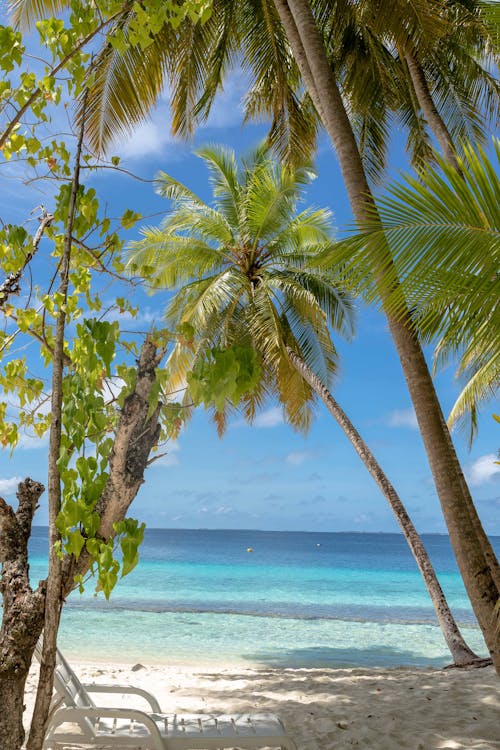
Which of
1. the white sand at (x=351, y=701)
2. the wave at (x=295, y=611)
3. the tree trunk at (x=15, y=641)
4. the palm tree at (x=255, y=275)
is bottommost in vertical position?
the wave at (x=295, y=611)

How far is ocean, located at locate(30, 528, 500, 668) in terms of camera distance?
1245cm

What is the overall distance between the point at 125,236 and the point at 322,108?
328 centimetres

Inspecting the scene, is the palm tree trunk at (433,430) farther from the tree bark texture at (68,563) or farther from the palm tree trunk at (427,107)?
the palm tree trunk at (427,107)

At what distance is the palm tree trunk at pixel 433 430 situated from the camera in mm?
4293

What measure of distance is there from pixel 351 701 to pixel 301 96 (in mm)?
9730

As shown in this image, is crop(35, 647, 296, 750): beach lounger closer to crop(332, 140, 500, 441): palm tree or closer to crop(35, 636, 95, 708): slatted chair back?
crop(35, 636, 95, 708): slatted chair back

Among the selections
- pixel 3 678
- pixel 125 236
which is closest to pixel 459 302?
pixel 125 236

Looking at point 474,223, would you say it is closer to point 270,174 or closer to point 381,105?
point 381,105

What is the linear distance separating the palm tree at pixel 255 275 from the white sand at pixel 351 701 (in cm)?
539

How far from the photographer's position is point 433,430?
4613mm

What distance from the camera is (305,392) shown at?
12.5 meters

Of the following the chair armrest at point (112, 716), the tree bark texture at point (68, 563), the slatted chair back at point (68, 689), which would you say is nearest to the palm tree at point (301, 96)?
the tree bark texture at point (68, 563)

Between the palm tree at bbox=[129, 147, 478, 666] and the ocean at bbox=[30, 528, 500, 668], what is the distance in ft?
14.4

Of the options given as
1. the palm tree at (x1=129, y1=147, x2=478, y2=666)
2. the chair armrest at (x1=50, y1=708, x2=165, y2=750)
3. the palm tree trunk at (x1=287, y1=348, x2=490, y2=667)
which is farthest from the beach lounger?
the palm tree at (x1=129, y1=147, x2=478, y2=666)
